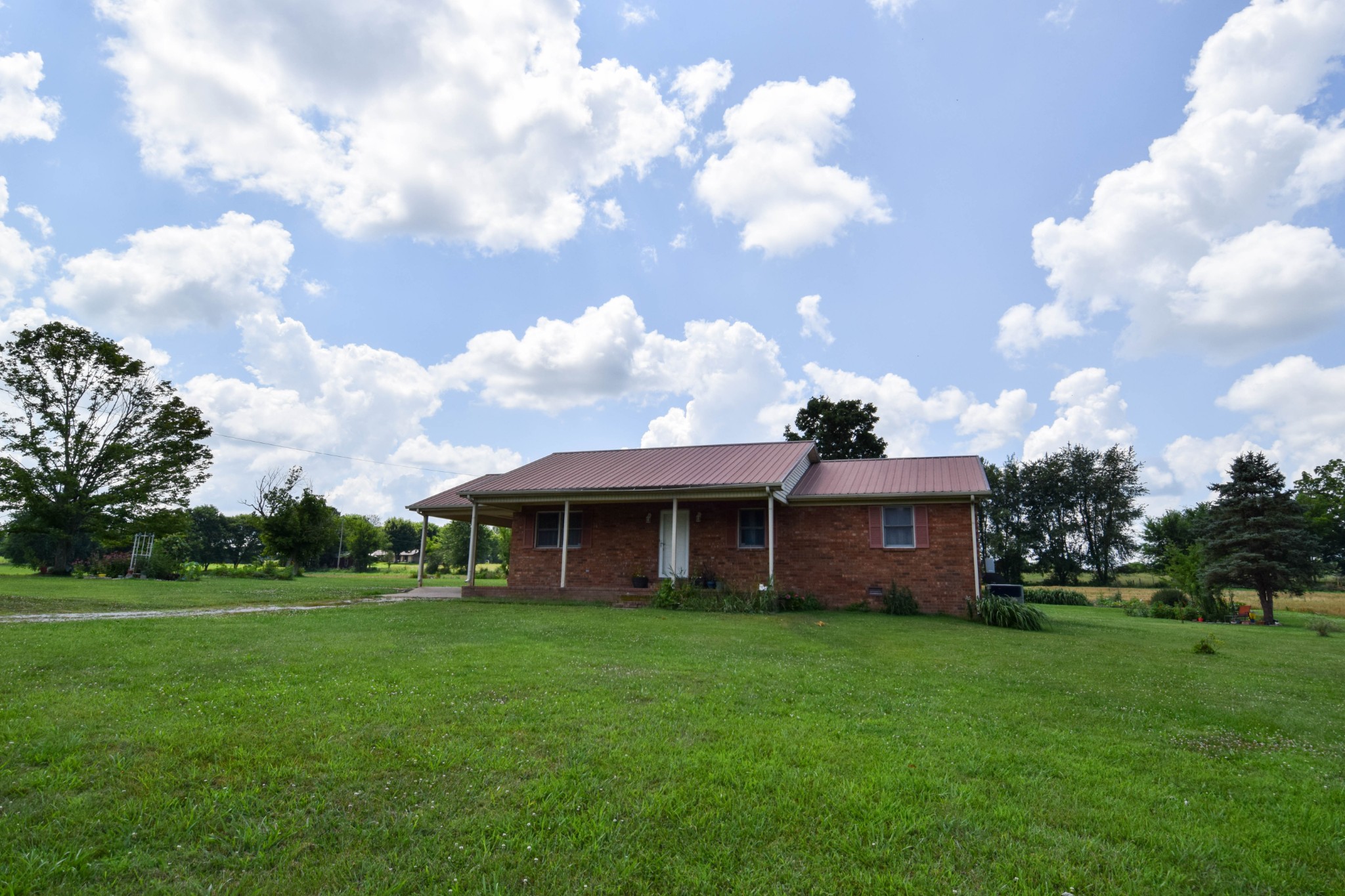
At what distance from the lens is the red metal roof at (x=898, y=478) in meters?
15.6

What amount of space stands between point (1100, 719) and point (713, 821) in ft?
13.6

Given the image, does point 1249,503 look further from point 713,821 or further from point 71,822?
point 71,822

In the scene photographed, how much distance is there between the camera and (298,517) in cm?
3266

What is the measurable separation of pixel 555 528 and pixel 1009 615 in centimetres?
1174

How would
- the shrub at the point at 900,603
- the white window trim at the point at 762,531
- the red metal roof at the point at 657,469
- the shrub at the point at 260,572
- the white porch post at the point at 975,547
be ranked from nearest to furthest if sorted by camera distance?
the white porch post at the point at 975,547, the shrub at the point at 900,603, the red metal roof at the point at 657,469, the white window trim at the point at 762,531, the shrub at the point at 260,572

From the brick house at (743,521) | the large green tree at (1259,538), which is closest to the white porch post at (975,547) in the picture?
the brick house at (743,521)

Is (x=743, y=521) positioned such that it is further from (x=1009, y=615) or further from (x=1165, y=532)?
(x=1165, y=532)

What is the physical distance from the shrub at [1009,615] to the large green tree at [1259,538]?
11.5 m

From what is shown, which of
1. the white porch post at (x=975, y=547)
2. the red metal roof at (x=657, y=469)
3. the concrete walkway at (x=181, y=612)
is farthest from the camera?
the red metal roof at (x=657, y=469)

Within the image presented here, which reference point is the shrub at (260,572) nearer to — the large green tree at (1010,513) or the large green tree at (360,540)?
the large green tree at (360,540)

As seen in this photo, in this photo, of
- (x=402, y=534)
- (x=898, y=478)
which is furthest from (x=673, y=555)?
(x=402, y=534)

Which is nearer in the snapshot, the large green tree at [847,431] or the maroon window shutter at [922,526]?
the maroon window shutter at [922,526]

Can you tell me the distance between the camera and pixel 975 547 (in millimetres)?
15211

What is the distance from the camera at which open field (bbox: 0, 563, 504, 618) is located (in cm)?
1313
